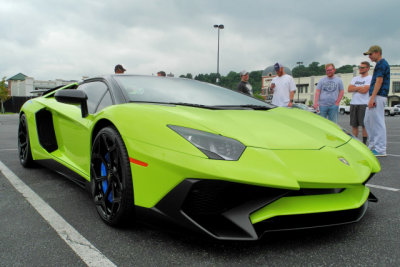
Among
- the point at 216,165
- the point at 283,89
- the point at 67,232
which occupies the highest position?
the point at 283,89

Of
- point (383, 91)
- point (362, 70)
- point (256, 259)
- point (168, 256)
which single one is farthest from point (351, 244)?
point (362, 70)

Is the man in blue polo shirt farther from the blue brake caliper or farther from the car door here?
the blue brake caliper

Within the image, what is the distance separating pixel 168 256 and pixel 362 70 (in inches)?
215

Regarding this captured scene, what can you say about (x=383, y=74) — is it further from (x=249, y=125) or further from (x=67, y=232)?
(x=67, y=232)

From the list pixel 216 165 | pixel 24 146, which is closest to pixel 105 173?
pixel 216 165

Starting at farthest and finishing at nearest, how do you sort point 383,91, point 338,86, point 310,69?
1. point 310,69
2. point 338,86
3. point 383,91

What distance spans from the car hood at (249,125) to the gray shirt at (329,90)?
145 inches

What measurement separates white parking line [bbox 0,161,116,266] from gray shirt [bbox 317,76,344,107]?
4.70 meters

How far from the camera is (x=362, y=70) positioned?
588 centimetres

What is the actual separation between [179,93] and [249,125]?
0.78m

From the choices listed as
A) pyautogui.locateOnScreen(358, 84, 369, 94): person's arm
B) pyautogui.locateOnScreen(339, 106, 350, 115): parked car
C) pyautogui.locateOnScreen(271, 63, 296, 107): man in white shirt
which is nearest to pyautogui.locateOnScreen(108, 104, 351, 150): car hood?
pyautogui.locateOnScreen(271, 63, 296, 107): man in white shirt

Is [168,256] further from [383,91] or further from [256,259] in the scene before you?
[383,91]

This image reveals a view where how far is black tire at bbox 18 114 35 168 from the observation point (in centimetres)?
362

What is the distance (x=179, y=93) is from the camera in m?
2.52
